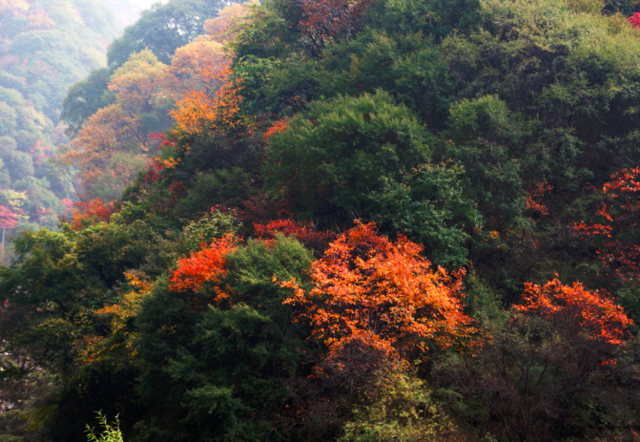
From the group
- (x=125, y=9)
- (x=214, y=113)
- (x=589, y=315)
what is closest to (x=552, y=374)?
(x=589, y=315)

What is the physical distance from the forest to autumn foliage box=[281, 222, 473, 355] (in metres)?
0.09

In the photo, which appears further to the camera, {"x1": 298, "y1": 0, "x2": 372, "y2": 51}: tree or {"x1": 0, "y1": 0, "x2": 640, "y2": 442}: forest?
{"x1": 298, "y1": 0, "x2": 372, "y2": 51}: tree

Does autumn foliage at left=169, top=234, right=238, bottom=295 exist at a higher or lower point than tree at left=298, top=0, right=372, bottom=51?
lower

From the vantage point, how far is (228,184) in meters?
19.9

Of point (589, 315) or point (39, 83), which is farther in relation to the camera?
point (39, 83)

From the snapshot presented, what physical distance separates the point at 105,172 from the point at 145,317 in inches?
1321

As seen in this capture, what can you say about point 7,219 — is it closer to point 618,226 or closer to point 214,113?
point 214,113

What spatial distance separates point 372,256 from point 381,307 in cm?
249

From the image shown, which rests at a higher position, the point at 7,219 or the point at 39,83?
the point at 39,83

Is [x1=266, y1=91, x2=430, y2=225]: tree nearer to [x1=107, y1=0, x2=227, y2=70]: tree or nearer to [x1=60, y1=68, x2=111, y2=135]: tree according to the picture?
[x1=60, y1=68, x2=111, y2=135]: tree

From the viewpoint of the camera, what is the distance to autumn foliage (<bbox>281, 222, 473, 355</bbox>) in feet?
35.1

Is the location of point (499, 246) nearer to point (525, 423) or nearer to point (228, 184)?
point (525, 423)

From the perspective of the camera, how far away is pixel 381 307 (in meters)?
11.4

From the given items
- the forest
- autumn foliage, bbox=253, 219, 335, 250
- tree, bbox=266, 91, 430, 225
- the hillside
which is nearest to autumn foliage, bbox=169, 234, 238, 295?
the forest
